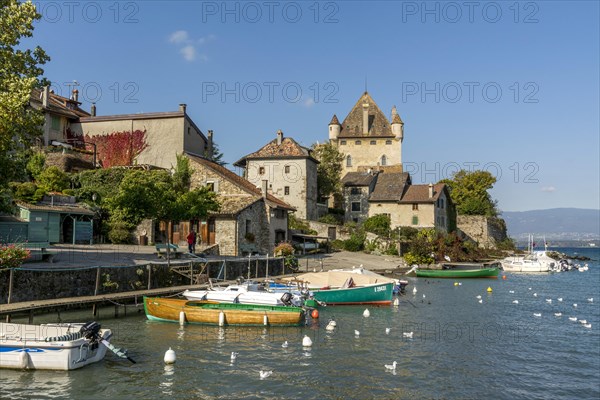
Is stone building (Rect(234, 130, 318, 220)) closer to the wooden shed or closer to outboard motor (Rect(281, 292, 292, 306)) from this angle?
the wooden shed

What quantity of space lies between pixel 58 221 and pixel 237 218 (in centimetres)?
1369

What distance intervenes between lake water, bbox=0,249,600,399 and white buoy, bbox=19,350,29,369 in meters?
0.31

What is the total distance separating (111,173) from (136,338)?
28658 mm

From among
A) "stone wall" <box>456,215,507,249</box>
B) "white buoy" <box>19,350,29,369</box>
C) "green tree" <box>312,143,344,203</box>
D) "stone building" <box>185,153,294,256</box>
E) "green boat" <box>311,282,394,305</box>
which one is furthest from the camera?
"stone wall" <box>456,215,507,249</box>

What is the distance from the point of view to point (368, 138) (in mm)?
91812

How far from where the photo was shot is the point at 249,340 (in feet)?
68.2

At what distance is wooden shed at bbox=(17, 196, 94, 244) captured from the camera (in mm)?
34662

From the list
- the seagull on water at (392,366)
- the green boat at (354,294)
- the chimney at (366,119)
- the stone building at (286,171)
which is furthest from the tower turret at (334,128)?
the seagull on water at (392,366)

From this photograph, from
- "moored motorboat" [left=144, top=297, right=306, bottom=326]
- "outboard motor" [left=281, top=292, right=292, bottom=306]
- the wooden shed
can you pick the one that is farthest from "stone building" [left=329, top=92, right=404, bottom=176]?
"moored motorboat" [left=144, top=297, right=306, bottom=326]

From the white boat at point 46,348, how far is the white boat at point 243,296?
9.37 m

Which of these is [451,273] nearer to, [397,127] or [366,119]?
[397,127]

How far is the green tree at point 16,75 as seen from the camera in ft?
67.9

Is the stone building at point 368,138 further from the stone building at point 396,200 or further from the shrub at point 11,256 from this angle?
the shrub at point 11,256

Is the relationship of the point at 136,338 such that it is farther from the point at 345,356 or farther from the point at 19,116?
the point at 19,116
